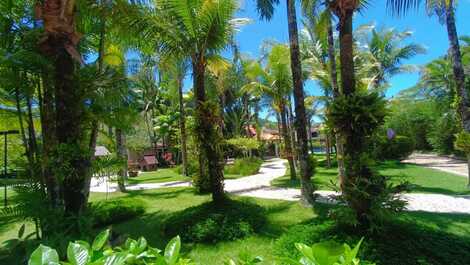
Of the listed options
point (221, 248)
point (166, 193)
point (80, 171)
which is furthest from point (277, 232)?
point (166, 193)

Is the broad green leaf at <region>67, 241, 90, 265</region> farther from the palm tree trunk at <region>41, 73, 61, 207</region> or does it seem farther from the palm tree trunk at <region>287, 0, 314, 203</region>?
the palm tree trunk at <region>287, 0, 314, 203</region>

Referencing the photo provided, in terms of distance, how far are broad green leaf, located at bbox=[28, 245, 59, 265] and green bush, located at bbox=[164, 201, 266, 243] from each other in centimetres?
Answer: 551

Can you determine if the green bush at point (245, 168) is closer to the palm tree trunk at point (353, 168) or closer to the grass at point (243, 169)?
the grass at point (243, 169)

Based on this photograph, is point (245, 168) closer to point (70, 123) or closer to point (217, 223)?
point (217, 223)

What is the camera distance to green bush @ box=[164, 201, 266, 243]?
6.49 meters

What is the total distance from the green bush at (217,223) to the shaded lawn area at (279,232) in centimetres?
17

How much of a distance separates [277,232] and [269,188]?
20.1 feet

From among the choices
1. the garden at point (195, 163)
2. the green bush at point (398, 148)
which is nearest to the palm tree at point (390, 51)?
the green bush at point (398, 148)

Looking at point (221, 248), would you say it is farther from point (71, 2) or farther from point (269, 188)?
point (269, 188)

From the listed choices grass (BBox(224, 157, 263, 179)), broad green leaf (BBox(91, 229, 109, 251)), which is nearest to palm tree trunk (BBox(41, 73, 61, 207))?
broad green leaf (BBox(91, 229, 109, 251))

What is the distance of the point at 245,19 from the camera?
860 cm

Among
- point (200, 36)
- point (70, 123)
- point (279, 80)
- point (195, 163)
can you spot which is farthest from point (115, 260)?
point (279, 80)

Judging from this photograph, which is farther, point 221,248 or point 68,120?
point 221,248

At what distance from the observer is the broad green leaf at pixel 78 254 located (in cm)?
116
